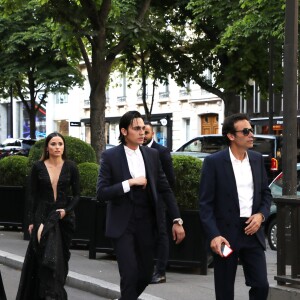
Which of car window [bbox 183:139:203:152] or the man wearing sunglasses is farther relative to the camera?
car window [bbox 183:139:203:152]

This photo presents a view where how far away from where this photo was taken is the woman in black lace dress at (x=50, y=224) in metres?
9.55

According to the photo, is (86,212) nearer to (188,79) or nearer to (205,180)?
(205,180)

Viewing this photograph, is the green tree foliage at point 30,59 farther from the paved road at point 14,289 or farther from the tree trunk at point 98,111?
the paved road at point 14,289

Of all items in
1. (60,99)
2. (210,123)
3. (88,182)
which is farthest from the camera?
(60,99)

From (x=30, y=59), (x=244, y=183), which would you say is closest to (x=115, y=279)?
(x=244, y=183)

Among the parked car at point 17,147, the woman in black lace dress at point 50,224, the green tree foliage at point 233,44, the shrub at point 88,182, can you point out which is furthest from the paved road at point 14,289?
the parked car at point 17,147

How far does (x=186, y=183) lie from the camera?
495 inches

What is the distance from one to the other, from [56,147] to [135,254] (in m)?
2.26

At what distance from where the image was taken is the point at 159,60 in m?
38.7

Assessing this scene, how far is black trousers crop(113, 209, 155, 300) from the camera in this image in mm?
7949

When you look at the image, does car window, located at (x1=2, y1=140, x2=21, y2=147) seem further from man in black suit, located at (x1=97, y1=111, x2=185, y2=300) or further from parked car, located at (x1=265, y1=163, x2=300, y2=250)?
man in black suit, located at (x1=97, y1=111, x2=185, y2=300)

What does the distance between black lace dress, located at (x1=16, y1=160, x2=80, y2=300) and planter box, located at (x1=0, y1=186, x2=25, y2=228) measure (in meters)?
7.45

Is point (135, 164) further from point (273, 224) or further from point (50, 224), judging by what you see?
point (273, 224)

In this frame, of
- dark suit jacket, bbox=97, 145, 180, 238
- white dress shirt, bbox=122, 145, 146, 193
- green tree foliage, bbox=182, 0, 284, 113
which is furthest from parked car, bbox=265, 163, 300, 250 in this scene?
green tree foliage, bbox=182, 0, 284, 113
